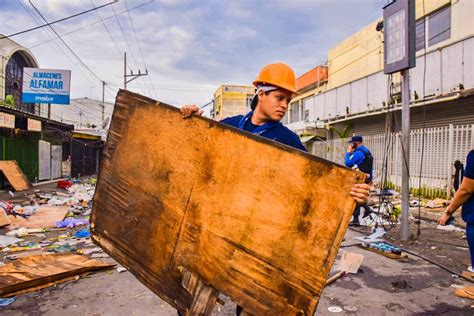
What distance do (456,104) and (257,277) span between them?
1283 centimetres

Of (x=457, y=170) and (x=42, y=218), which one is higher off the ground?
(x=457, y=170)

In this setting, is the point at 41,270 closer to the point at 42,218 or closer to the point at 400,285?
the point at 400,285

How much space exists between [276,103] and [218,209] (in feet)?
2.64

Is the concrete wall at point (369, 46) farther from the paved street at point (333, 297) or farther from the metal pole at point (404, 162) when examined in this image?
the paved street at point (333, 297)

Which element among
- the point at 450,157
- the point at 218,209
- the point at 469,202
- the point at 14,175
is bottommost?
the point at 14,175

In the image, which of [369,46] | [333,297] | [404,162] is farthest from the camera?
[369,46]

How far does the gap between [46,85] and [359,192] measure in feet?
78.4

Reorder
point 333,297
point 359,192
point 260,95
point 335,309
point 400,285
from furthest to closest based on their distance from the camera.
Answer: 1. point 400,285
2. point 333,297
3. point 335,309
4. point 260,95
5. point 359,192

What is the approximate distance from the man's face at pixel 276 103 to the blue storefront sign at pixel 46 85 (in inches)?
870

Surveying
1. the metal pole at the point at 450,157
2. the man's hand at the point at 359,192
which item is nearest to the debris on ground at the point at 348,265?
the man's hand at the point at 359,192

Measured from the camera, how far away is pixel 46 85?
71.6 ft

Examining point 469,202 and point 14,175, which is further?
point 14,175

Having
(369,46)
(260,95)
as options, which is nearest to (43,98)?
(369,46)

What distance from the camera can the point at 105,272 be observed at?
15.4 ft
